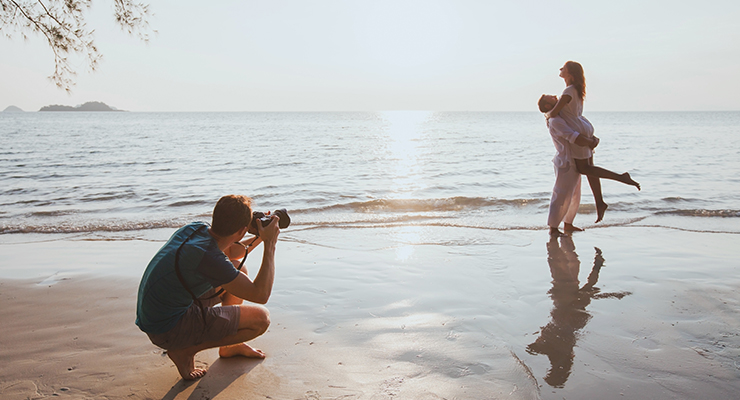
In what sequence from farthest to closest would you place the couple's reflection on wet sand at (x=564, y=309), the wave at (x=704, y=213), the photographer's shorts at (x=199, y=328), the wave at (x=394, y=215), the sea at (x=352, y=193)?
the wave at (x=704, y=213), the sea at (x=352, y=193), the wave at (x=394, y=215), the couple's reflection on wet sand at (x=564, y=309), the photographer's shorts at (x=199, y=328)

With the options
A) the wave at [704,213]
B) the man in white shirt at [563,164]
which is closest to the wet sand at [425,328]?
the man in white shirt at [563,164]

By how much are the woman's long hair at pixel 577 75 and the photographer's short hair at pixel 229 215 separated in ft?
15.9

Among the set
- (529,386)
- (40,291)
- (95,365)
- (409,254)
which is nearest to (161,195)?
(40,291)

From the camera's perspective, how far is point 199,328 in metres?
2.71

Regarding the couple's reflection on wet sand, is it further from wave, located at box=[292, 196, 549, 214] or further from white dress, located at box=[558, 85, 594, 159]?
wave, located at box=[292, 196, 549, 214]

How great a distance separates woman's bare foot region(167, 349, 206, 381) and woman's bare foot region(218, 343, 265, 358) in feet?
0.85

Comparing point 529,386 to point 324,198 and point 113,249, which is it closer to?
point 113,249

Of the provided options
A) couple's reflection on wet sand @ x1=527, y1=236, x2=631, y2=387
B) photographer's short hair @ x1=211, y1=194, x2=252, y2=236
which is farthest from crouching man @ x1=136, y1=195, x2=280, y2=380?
couple's reflection on wet sand @ x1=527, y1=236, x2=631, y2=387

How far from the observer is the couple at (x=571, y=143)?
5812 millimetres

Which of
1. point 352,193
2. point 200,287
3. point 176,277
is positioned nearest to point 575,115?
point 200,287

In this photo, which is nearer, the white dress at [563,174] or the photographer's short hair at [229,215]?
the photographer's short hair at [229,215]

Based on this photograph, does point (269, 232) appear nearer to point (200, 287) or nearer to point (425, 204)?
point (200, 287)

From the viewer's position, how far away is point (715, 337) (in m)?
3.29

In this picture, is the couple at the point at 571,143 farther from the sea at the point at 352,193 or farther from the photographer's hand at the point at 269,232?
the photographer's hand at the point at 269,232
